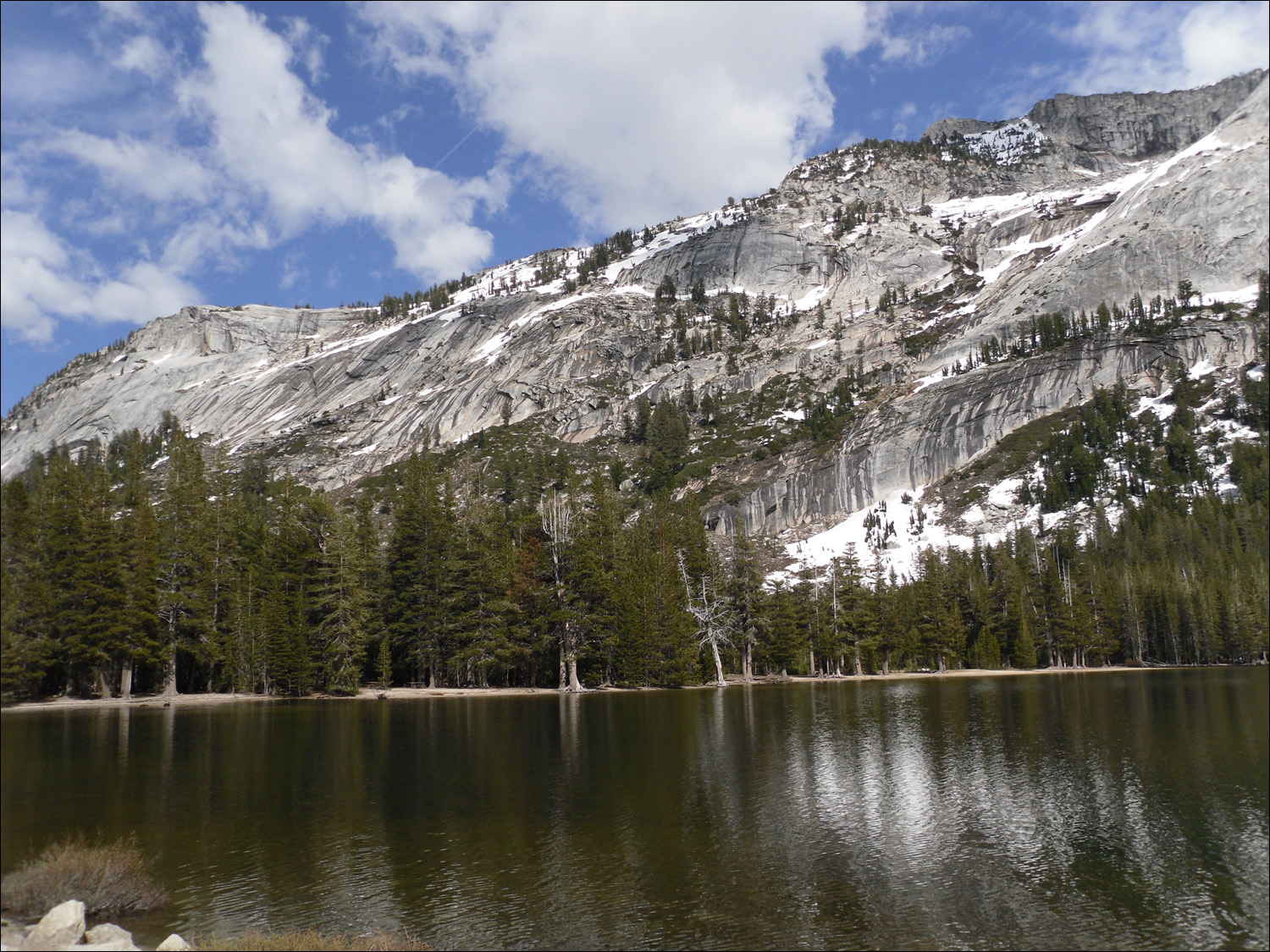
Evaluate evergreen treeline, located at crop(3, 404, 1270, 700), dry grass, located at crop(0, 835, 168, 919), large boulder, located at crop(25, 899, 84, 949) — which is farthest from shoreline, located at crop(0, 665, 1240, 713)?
large boulder, located at crop(25, 899, 84, 949)

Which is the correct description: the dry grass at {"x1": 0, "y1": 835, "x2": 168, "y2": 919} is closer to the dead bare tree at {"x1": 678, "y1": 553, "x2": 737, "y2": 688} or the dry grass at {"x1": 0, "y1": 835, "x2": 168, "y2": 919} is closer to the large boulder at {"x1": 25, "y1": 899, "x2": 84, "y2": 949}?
the large boulder at {"x1": 25, "y1": 899, "x2": 84, "y2": 949}

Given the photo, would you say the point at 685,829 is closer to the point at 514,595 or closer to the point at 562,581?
the point at 562,581

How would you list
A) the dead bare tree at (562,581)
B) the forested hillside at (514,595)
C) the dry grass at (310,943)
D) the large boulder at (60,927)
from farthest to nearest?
the dead bare tree at (562,581) < the forested hillside at (514,595) < the dry grass at (310,943) < the large boulder at (60,927)

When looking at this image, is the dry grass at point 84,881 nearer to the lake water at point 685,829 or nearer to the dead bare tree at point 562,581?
the lake water at point 685,829

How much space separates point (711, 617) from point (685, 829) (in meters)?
53.2

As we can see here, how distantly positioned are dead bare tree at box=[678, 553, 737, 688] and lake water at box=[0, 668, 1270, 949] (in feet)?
124

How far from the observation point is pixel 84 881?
11.3 metres

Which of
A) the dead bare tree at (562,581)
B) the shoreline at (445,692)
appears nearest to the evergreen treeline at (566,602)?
the dead bare tree at (562,581)

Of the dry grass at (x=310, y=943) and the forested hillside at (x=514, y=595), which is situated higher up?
the forested hillside at (x=514, y=595)

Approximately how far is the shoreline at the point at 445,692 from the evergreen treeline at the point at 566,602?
1.41 meters

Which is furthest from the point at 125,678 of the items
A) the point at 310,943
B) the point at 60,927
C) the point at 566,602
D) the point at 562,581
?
the point at 562,581

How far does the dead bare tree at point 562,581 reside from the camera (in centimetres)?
6356

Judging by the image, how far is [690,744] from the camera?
103ft

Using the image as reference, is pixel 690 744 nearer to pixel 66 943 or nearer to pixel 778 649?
pixel 66 943
